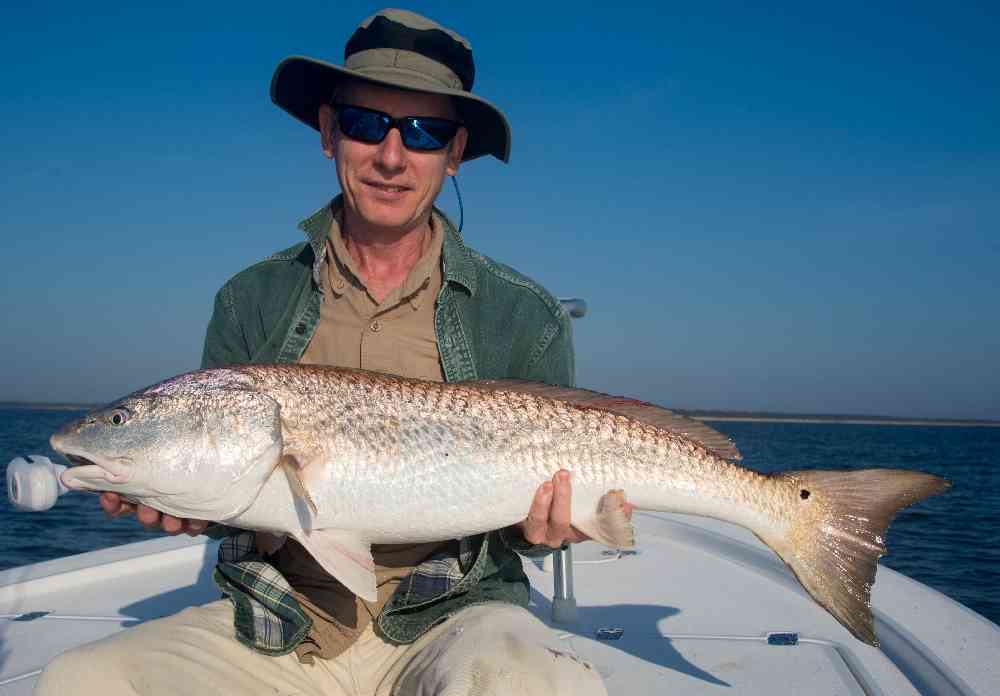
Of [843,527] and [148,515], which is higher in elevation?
[843,527]

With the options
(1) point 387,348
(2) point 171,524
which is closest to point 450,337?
(1) point 387,348

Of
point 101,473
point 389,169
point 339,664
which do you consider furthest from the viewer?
point 389,169

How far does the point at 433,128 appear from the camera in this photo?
12.4 ft

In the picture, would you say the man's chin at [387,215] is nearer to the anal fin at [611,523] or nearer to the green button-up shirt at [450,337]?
the green button-up shirt at [450,337]

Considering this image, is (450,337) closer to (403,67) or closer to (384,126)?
(384,126)

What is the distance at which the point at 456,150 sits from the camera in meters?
4.14

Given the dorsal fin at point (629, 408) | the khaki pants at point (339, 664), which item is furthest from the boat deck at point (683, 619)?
the dorsal fin at point (629, 408)

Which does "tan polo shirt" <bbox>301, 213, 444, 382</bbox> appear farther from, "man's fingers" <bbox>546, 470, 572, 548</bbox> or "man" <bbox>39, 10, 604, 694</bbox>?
"man's fingers" <bbox>546, 470, 572, 548</bbox>

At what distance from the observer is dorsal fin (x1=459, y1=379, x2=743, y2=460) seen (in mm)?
3430

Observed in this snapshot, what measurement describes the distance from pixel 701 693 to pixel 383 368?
2.10 m

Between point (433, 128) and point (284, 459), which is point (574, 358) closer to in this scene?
point (433, 128)

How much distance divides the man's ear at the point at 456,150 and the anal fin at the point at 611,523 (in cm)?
188

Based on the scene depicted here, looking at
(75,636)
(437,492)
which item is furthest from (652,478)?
(75,636)

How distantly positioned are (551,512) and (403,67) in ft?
6.98
